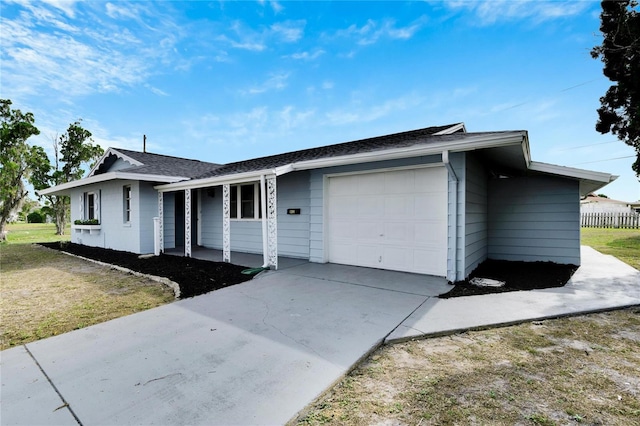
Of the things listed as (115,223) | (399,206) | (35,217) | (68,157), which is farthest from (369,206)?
(35,217)

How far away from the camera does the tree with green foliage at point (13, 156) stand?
582 inches

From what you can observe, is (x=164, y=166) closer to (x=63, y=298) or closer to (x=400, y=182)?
(x=63, y=298)

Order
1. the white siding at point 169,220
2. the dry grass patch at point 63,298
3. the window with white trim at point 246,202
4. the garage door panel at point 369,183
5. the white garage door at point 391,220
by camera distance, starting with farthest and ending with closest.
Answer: the white siding at point 169,220 < the window with white trim at point 246,202 < the garage door panel at point 369,183 < the white garage door at point 391,220 < the dry grass patch at point 63,298

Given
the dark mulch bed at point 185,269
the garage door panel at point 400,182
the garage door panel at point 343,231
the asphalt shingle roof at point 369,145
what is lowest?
the dark mulch bed at point 185,269

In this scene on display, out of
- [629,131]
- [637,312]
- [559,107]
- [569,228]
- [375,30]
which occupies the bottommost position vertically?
[637,312]

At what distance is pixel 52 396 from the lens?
220 centimetres

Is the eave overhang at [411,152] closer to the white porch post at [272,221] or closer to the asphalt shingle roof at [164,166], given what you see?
the white porch post at [272,221]

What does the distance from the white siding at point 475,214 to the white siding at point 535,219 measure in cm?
60

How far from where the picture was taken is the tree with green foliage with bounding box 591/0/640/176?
10.6 metres

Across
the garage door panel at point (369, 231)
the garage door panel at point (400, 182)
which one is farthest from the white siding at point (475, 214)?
the garage door panel at point (369, 231)

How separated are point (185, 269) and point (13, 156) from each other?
15948 millimetres

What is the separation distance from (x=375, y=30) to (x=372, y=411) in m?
11.3

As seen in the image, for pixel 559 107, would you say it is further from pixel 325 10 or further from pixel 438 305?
pixel 438 305

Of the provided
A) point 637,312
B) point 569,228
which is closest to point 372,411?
point 637,312
